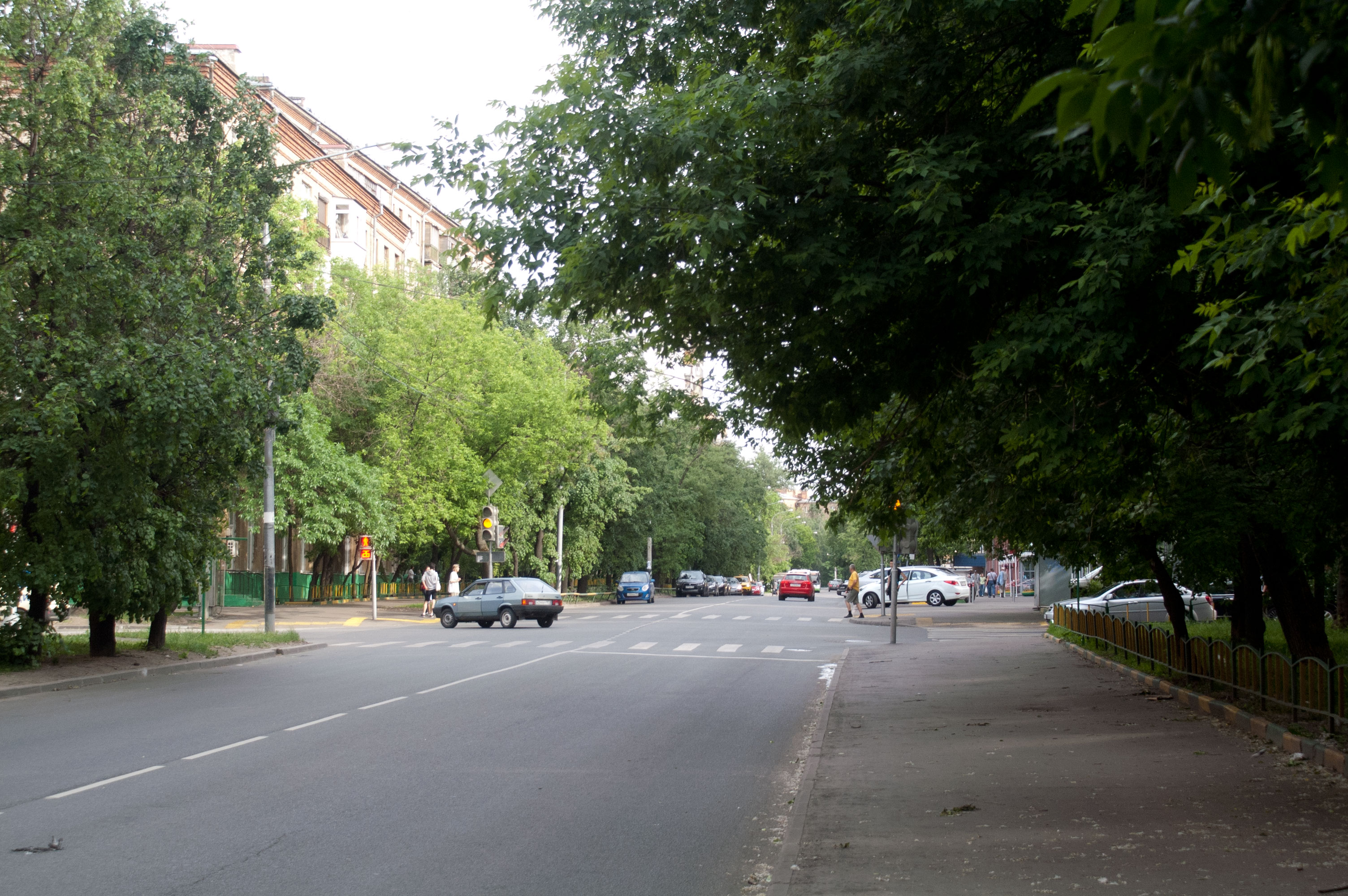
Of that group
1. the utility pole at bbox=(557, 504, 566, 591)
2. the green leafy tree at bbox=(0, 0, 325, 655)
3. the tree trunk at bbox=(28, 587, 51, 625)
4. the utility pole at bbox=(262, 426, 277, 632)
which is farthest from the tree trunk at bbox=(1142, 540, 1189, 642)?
the utility pole at bbox=(557, 504, 566, 591)

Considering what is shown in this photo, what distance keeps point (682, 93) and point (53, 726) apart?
31.5ft

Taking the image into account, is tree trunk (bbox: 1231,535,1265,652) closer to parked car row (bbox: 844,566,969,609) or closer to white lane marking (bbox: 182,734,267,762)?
white lane marking (bbox: 182,734,267,762)

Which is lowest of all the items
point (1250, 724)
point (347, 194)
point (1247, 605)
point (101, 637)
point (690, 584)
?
point (690, 584)

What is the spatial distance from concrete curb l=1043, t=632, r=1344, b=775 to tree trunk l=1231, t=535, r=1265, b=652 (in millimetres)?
1299

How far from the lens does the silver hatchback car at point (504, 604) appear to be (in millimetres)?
33875

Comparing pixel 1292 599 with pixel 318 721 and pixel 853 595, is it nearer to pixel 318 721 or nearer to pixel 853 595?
pixel 318 721

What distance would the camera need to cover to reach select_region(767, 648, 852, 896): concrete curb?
20.1ft

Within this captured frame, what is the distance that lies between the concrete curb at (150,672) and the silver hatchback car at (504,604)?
9123 mm

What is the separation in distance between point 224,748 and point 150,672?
29.5 ft

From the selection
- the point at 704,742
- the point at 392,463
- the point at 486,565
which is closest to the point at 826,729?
the point at 704,742

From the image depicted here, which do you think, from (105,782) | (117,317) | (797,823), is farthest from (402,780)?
(117,317)

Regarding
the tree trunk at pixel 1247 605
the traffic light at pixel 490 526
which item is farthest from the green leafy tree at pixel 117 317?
the traffic light at pixel 490 526

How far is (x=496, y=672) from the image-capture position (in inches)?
775

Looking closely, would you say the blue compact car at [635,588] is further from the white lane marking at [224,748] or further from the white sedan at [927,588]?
the white lane marking at [224,748]
